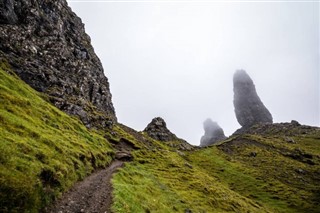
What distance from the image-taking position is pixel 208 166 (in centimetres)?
10925

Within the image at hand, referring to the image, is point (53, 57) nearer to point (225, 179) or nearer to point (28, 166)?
point (225, 179)

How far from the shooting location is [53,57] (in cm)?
9994

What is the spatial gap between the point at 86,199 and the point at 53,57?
86918 millimetres

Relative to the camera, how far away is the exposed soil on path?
70.3 feet

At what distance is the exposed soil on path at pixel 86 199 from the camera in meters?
21.4

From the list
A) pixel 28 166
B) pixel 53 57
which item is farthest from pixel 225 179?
pixel 28 166

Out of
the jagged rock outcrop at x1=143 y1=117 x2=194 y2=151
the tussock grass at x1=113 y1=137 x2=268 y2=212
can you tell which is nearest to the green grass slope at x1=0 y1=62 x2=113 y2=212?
the tussock grass at x1=113 y1=137 x2=268 y2=212

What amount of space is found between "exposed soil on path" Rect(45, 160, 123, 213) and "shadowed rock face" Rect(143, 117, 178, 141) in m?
112

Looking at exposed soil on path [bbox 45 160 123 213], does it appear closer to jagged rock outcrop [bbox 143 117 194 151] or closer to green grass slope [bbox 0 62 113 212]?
green grass slope [bbox 0 62 113 212]

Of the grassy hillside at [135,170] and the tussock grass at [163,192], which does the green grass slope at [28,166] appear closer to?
the grassy hillside at [135,170]

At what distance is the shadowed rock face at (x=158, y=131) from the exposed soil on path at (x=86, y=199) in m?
112

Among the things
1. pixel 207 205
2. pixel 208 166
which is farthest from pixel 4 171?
pixel 208 166

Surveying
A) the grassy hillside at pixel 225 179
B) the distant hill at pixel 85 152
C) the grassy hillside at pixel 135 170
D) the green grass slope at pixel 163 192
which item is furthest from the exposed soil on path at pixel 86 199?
the grassy hillside at pixel 225 179

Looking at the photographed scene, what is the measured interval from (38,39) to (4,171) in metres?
93.7
